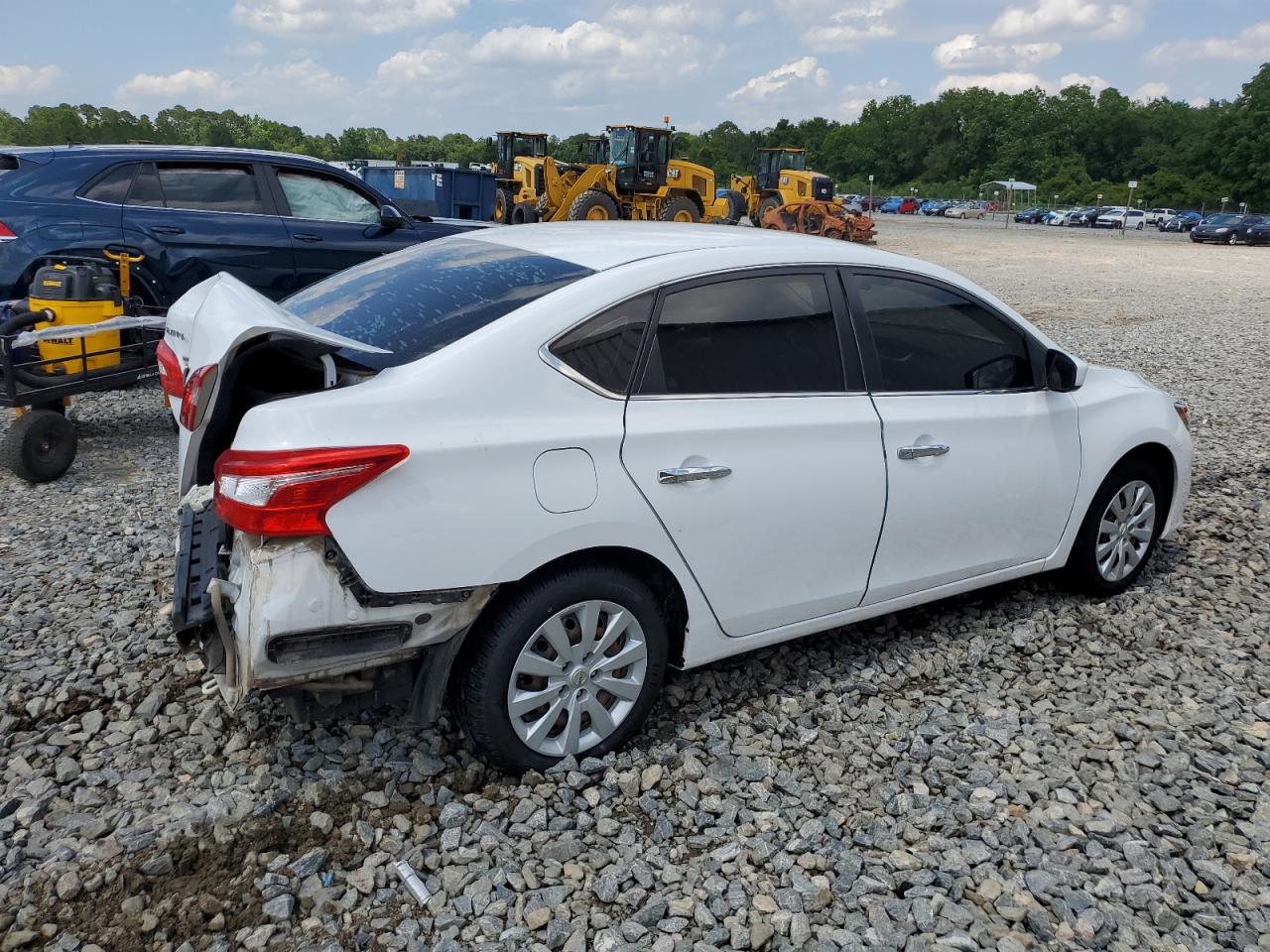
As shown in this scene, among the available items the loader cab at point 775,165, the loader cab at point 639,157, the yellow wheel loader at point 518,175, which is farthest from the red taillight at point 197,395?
the loader cab at point 775,165

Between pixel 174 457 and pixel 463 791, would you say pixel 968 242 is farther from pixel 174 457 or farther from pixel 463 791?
pixel 463 791

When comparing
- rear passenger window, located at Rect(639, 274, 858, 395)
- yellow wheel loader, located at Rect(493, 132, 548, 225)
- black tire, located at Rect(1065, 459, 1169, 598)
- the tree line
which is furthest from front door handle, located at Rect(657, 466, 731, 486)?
the tree line

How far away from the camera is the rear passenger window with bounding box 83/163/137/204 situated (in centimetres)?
721

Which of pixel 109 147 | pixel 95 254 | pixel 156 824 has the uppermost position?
pixel 109 147

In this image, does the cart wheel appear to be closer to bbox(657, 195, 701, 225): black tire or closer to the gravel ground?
the gravel ground

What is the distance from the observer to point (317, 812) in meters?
2.98

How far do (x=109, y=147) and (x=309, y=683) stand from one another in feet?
21.1

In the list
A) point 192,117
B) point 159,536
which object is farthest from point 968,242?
point 192,117

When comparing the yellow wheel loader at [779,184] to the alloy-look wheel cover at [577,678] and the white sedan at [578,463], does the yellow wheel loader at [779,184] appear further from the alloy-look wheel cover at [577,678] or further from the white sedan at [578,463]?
the alloy-look wheel cover at [577,678]

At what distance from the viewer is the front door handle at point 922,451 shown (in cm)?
359

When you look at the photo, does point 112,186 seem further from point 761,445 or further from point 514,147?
point 514,147

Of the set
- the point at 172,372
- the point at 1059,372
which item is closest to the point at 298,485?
the point at 172,372

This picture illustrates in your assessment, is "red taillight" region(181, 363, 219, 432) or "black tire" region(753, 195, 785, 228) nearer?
"red taillight" region(181, 363, 219, 432)

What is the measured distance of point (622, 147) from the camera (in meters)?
24.7
